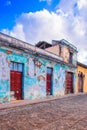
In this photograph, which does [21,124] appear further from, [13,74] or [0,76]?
[13,74]

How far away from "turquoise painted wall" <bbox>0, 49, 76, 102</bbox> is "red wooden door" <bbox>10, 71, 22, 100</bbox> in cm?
35

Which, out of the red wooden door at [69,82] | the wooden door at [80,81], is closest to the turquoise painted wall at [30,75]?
the red wooden door at [69,82]

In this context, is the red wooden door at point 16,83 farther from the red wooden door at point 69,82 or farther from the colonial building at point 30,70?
the red wooden door at point 69,82

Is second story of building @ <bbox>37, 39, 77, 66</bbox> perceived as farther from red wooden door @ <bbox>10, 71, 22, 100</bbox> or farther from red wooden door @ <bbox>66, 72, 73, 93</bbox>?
red wooden door @ <bbox>10, 71, 22, 100</bbox>

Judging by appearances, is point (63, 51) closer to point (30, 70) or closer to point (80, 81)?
point (80, 81)

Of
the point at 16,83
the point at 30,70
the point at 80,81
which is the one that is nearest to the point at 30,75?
the point at 30,70

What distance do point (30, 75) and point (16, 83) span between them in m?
1.66

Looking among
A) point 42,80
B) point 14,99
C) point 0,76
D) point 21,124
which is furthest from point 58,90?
point 21,124

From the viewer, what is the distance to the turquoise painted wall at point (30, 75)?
1208 cm

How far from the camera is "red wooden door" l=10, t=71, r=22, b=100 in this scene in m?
13.1

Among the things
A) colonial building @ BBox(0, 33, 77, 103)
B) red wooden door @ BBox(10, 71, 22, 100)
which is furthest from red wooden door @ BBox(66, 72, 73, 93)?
red wooden door @ BBox(10, 71, 22, 100)

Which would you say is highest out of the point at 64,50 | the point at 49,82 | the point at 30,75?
the point at 64,50

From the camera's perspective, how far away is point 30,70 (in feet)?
48.4

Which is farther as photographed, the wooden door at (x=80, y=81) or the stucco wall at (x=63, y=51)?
the wooden door at (x=80, y=81)
